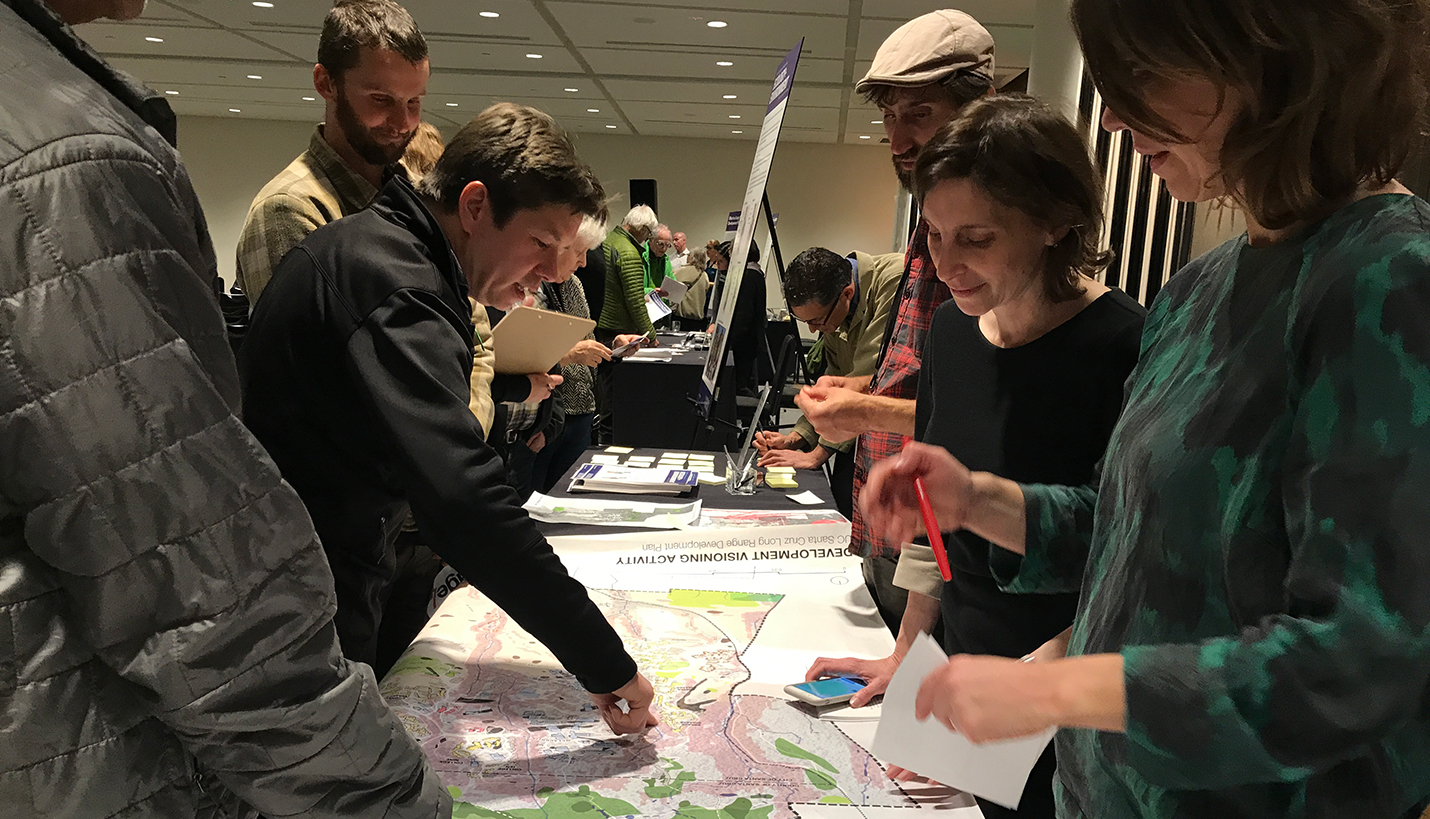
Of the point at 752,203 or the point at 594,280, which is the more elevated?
the point at 752,203

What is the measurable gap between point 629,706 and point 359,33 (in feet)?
5.49

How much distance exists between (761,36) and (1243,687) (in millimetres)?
6802

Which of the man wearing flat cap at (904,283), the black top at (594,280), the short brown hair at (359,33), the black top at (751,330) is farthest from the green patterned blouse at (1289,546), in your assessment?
the black top at (751,330)

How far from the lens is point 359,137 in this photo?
2.15m

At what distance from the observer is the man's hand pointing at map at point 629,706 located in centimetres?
114

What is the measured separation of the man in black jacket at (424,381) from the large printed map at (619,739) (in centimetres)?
8

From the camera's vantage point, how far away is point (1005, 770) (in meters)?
→ 0.87

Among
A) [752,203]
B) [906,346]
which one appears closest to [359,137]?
[752,203]

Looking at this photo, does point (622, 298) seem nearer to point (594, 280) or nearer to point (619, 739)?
point (594, 280)

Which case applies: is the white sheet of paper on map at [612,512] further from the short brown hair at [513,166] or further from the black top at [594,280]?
the black top at [594,280]

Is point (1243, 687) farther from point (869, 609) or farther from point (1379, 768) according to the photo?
point (869, 609)

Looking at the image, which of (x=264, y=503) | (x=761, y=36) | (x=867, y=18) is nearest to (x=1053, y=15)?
(x=867, y=18)

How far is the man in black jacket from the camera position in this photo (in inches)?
43.9

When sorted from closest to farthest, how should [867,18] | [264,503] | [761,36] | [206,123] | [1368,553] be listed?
[1368,553] → [264,503] → [867,18] → [761,36] → [206,123]
